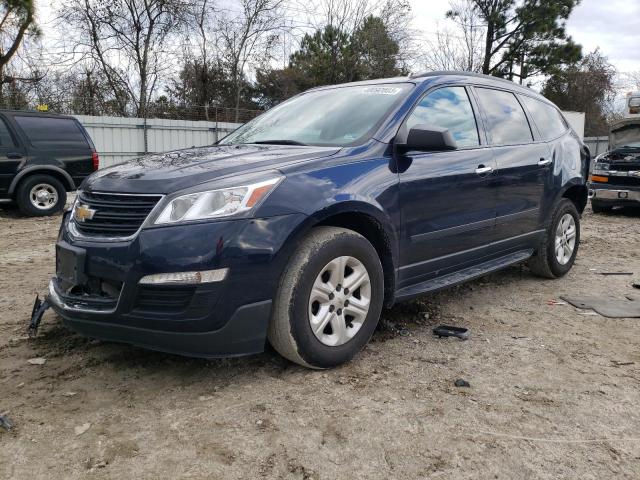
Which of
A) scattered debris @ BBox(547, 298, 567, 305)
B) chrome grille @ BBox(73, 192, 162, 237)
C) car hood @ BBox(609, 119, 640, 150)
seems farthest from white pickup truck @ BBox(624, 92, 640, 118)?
chrome grille @ BBox(73, 192, 162, 237)

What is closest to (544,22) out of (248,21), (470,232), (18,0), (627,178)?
(248,21)

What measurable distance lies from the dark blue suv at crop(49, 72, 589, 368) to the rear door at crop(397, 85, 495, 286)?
11 millimetres

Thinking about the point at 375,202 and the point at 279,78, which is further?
the point at 279,78

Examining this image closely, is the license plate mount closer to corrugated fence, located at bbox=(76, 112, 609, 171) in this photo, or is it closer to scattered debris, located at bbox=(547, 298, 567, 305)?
scattered debris, located at bbox=(547, 298, 567, 305)

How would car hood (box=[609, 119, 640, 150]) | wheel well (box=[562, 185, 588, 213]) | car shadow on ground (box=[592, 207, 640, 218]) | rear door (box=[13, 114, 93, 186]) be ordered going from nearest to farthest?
wheel well (box=[562, 185, 588, 213])
rear door (box=[13, 114, 93, 186])
car shadow on ground (box=[592, 207, 640, 218])
car hood (box=[609, 119, 640, 150])

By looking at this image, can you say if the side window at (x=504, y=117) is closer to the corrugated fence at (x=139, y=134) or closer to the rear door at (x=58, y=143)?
the rear door at (x=58, y=143)

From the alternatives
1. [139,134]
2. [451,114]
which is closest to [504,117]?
[451,114]

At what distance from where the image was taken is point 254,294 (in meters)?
2.60

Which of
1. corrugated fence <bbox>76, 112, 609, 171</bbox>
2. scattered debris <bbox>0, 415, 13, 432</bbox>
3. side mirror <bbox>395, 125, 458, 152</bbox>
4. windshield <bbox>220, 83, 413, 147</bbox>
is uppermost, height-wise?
corrugated fence <bbox>76, 112, 609, 171</bbox>

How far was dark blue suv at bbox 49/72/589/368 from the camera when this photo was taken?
2.55m

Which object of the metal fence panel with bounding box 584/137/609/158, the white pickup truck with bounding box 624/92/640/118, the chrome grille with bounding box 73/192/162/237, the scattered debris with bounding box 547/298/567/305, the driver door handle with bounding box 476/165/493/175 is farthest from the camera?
the metal fence panel with bounding box 584/137/609/158

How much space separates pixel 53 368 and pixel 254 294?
1.28 meters

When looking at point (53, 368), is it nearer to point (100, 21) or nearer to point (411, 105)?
point (411, 105)

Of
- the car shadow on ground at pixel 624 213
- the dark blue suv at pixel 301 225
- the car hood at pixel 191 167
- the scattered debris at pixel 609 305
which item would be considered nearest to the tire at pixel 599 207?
the car shadow on ground at pixel 624 213
